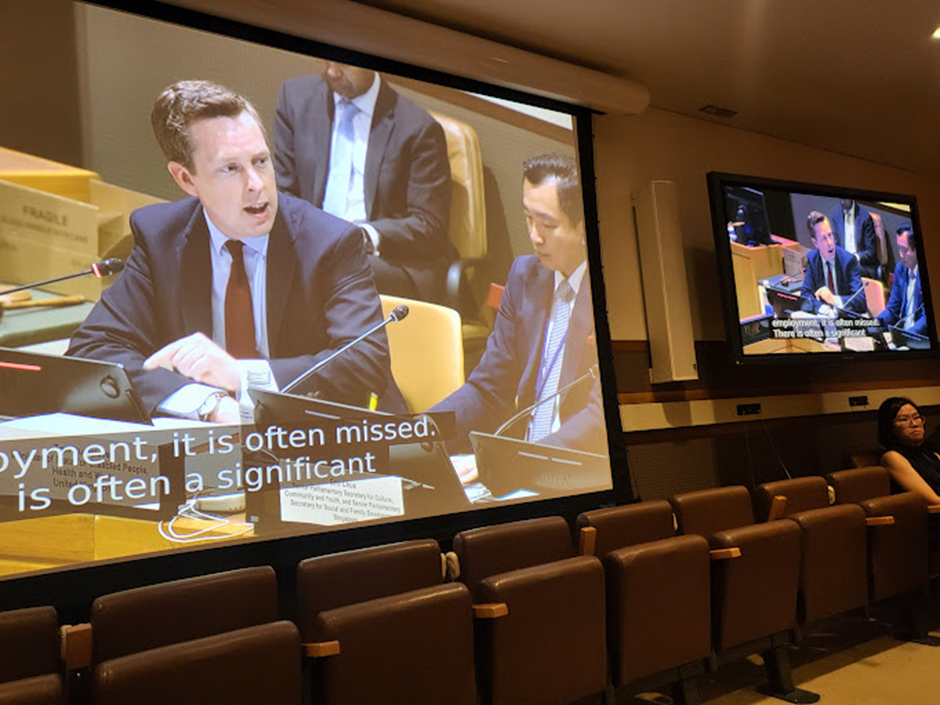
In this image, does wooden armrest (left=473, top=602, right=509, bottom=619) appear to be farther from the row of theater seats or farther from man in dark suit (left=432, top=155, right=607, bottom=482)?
man in dark suit (left=432, top=155, right=607, bottom=482)

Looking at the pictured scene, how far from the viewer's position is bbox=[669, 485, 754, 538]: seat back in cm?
322

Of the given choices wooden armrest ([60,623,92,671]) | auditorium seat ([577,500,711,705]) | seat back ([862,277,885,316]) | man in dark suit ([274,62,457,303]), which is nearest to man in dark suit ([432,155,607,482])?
man in dark suit ([274,62,457,303])

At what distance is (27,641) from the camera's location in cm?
187

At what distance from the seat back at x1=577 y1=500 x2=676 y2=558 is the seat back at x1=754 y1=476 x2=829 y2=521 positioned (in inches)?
20.6

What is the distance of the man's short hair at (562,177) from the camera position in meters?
4.00

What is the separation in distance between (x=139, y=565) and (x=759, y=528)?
2.17m

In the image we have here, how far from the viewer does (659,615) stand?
2.42m

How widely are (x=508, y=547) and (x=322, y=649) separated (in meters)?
1.08

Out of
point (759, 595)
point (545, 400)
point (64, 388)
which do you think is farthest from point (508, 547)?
point (64, 388)

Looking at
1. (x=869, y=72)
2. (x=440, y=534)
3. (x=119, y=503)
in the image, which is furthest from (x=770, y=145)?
(x=119, y=503)

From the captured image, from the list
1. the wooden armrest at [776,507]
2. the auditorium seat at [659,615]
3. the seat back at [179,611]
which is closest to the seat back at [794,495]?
the wooden armrest at [776,507]

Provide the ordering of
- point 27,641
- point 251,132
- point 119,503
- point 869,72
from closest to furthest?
point 27,641, point 119,503, point 251,132, point 869,72

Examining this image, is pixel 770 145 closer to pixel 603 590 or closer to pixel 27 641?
pixel 603 590

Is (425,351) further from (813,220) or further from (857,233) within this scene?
(857,233)
